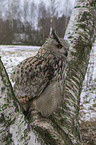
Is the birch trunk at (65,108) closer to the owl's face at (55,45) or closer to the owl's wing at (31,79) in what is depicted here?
the owl's face at (55,45)

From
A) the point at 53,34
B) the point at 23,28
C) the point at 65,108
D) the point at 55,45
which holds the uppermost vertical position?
the point at 53,34

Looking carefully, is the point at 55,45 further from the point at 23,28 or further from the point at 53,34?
the point at 23,28

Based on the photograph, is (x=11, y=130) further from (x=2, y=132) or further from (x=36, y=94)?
(x=36, y=94)

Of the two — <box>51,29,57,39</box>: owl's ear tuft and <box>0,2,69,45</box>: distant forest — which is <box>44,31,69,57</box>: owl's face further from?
<box>0,2,69,45</box>: distant forest

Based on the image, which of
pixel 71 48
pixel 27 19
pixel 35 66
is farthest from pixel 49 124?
pixel 27 19

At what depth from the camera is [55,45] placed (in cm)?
212

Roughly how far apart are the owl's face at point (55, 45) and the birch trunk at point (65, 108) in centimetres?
12

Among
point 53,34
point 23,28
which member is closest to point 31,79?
point 53,34

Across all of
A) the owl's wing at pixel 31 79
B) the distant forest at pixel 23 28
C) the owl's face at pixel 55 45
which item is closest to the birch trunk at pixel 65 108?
the owl's face at pixel 55 45

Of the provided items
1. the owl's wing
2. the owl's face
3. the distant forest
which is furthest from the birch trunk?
the distant forest

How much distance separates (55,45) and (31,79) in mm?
676

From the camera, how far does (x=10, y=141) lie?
0.89m

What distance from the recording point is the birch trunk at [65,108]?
35.0 inches

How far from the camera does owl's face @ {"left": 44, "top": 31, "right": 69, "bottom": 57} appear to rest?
6.58 ft
